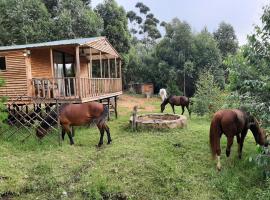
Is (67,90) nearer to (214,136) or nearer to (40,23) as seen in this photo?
(214,136)

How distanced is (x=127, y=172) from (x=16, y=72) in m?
7.92

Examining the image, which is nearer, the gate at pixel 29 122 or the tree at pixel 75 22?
the gate at pixel 29 122

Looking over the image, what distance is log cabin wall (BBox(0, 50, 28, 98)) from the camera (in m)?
13.2

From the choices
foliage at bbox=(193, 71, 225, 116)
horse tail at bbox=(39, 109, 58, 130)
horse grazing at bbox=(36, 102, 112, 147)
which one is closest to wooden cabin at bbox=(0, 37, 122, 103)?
horse tail at bbox=(39, 109, 58, 130)

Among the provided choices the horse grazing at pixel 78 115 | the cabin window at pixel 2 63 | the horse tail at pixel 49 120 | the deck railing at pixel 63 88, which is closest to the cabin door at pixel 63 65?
the deck railing at pixel 63 88

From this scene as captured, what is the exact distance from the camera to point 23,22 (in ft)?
83.0

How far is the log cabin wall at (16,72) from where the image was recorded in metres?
13.2

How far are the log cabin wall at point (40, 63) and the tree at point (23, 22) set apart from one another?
11.1 meters

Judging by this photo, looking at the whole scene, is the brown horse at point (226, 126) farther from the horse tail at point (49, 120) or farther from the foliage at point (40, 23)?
the foliage at point (40, 23)

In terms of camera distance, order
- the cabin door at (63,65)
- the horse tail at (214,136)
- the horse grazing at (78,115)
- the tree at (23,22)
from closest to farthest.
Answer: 1. the horse tail at (214,136)
2. the horse grazing at (78,115)
3. the cabin door at (63,65)
4. the tree at (23,22)

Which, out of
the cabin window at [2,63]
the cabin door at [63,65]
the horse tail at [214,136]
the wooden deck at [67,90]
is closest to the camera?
the horse tail at [214,136]

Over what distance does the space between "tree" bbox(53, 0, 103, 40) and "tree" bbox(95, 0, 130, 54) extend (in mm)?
1297

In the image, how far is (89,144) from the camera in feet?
36.8

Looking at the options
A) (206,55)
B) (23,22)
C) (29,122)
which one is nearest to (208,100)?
(29,122)
